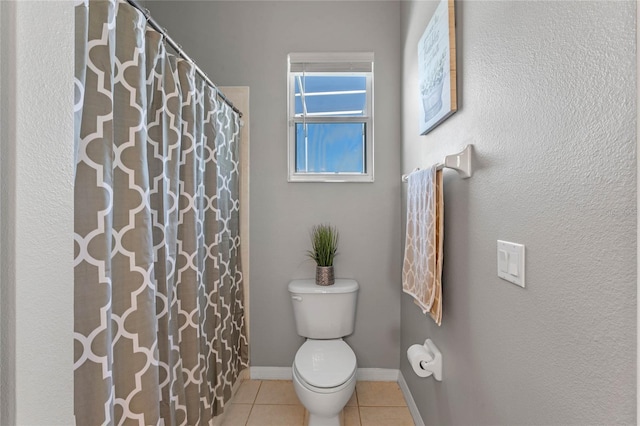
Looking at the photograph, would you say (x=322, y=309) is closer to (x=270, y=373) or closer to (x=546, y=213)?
(x=270, y=373)

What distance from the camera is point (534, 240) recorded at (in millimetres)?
721

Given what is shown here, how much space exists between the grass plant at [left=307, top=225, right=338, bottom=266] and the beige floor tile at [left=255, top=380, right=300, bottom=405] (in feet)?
2.69

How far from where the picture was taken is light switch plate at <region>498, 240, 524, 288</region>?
0.76 m

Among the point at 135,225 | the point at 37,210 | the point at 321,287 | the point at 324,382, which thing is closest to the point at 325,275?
the point at 321,287

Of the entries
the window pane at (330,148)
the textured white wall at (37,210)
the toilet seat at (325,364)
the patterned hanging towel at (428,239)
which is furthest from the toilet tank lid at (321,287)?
the textured white wall at (37,210)

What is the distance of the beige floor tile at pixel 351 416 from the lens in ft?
5.39

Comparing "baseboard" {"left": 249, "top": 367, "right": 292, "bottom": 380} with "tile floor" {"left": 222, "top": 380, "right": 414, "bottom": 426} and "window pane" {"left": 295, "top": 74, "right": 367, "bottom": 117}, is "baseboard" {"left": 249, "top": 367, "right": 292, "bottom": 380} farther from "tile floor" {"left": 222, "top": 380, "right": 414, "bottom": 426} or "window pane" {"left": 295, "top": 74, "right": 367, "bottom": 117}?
"window pane" {"left": 295, "top": 74, "right": 367, "bottom": 117}

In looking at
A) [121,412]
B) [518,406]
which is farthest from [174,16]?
[518,406]

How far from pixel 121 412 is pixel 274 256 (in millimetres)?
1255

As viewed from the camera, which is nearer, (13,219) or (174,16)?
(13,219)

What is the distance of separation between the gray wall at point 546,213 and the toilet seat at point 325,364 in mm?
519

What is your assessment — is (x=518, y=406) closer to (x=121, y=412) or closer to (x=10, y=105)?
(x=121, y=412)

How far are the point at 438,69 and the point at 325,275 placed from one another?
1.26 metres

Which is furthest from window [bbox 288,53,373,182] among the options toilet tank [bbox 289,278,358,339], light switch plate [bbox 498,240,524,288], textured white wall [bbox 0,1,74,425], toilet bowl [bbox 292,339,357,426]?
textured white wall [bbox 0,1,74,425]
